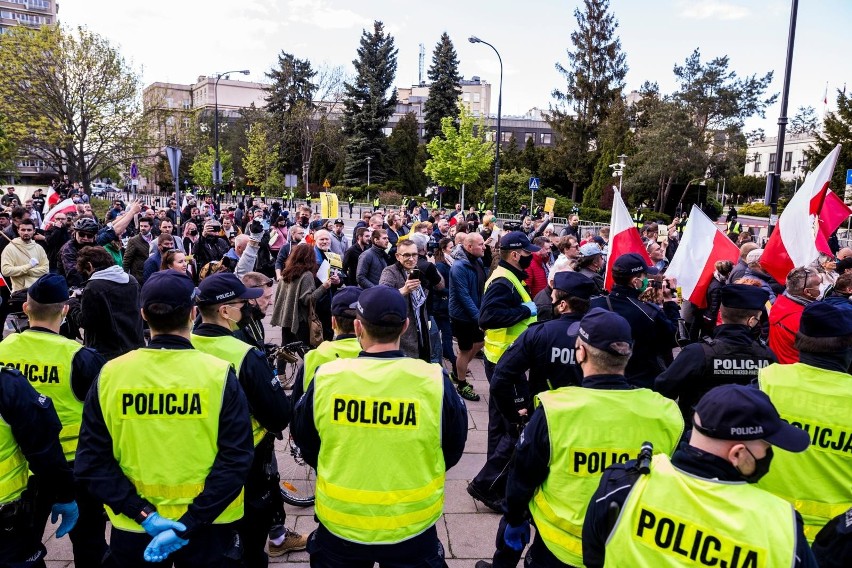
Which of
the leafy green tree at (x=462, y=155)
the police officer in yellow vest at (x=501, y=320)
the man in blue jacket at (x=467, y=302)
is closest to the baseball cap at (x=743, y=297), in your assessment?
the police officer in yellow vest at (x=501, y=320)

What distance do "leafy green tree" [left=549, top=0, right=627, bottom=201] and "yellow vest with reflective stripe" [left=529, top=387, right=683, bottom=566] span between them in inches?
1964

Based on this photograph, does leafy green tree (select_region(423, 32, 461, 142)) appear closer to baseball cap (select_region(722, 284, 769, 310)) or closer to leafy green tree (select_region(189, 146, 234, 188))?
leafy green tree (select_region(189, 146, 234, 188))

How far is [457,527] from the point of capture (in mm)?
4633

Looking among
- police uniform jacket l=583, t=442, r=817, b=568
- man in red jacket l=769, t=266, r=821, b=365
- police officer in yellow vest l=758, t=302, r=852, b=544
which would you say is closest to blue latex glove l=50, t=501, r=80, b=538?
police uniform jacket l=583, t=442, r=817, b=568

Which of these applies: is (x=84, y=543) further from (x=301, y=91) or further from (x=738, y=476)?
(x=301, y=91)

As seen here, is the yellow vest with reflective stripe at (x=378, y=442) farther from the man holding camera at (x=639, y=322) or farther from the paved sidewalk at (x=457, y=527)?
the man holding camera at (x=639, y=322)

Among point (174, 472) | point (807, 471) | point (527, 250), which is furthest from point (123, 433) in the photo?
point (527, 250)

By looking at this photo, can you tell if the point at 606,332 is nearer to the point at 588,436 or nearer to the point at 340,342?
the point at 588,436

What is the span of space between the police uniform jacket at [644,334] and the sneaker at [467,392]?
9.69 ft

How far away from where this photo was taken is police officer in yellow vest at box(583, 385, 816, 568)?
185 centimetres

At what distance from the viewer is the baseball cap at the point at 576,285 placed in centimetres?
407

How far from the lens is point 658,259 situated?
938 cm

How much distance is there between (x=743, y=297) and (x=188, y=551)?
3331 mm

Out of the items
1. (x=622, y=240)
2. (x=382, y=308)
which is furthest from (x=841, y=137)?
(x=382, y=308)
